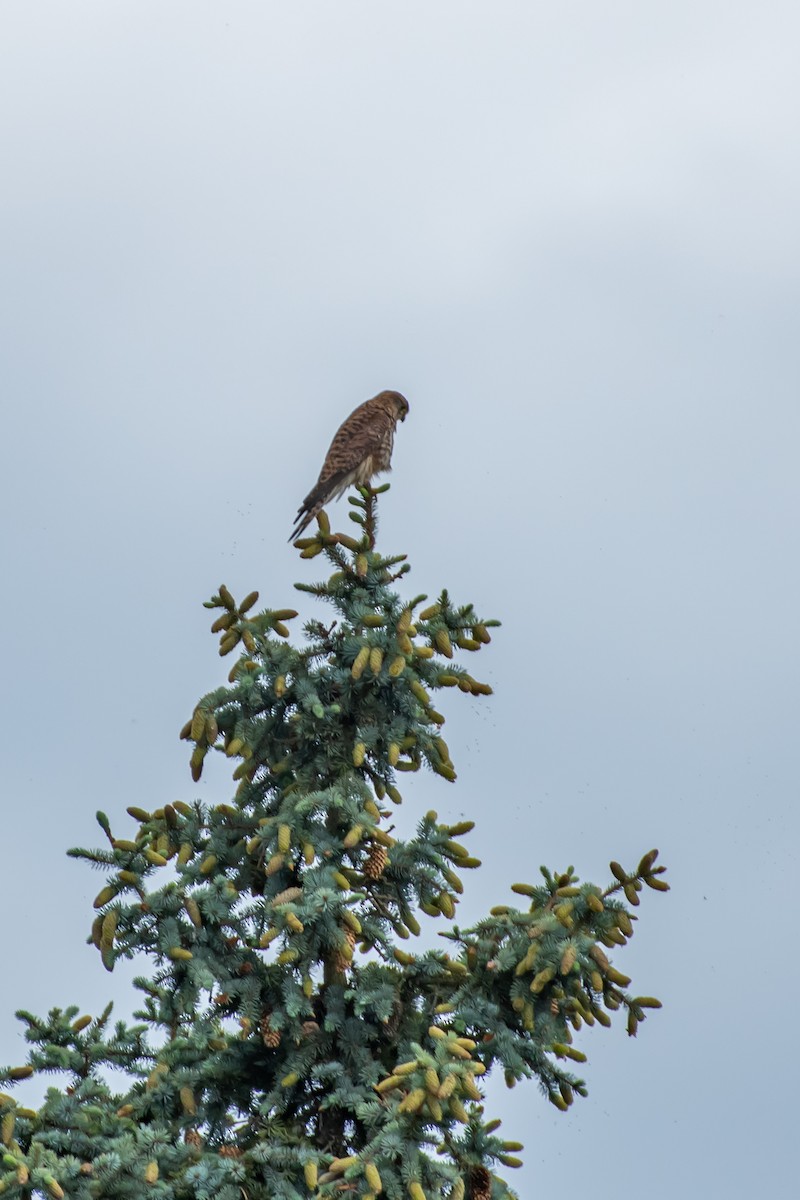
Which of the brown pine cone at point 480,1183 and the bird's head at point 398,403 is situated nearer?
the brown pine cone at point 480,1183

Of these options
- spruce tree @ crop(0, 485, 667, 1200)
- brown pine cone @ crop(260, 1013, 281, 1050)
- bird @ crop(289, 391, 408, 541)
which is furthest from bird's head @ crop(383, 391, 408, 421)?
brown pine cone @ crop(260, 1013, 281, 1050)

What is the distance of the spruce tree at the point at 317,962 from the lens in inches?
301

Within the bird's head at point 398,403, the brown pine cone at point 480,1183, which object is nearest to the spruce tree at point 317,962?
the brown pine cone at point 480,1183

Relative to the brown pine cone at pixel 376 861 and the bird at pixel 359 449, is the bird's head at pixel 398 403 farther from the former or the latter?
the brown pine cone at pixel 376 861

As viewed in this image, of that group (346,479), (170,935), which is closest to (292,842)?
(170,935)

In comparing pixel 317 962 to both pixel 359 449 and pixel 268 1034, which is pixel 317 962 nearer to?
pixel 268 1034

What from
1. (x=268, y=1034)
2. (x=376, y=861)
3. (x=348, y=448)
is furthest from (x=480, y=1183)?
(x=348, y=448)

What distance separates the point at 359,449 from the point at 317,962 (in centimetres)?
605

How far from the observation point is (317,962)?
8.32 metres

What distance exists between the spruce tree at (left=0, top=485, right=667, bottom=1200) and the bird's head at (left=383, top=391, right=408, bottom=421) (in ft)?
18.6

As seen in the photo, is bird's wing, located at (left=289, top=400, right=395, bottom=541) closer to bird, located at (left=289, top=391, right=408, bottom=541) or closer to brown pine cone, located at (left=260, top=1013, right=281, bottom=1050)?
bird, located at (left=289, top=391, right=408, bottom=541)

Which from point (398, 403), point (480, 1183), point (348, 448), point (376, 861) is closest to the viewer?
point (480, 1183)

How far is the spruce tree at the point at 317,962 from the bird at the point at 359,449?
11.5 ft

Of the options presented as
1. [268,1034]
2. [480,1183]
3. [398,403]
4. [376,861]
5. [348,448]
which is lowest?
[480,1183]
